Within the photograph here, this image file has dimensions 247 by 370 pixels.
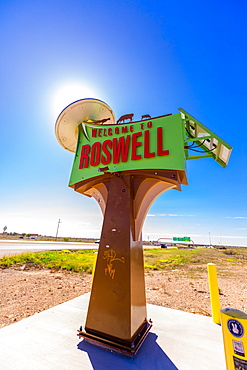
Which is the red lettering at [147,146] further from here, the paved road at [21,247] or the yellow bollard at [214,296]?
the paved road at [21,247]

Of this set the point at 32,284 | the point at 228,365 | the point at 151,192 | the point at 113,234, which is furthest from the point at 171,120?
the point at 32,284

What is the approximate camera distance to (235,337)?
86.9 inches

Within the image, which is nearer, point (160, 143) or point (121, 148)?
point (160, 143)

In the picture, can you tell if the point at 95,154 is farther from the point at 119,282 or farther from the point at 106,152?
the point at 119,282

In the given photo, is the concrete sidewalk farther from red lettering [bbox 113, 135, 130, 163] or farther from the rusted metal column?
red lettering [bbox 113, 135, 130, 163]

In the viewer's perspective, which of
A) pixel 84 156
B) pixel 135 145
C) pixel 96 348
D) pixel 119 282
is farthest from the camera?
pixel 84 156

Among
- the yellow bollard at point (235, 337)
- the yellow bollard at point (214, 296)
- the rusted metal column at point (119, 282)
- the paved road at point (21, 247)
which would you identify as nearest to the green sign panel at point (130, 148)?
the rusted metal column at point (119, 282)

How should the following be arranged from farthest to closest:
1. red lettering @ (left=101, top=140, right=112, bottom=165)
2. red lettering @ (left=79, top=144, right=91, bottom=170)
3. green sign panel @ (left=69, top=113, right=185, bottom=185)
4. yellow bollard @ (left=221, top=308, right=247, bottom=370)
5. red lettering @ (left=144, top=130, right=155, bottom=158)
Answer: red lettering @ (left=79, top=144, right=91, bottom=170)
red lettering @ (left=101, top=140, right=112, bottom=165)
red lettering @ (left=144, top=130, right=155, bottom=158)
green sign panel @ (left=69, top=113, right=185, bottom=185)
yellow bollard @ (left=221, top=308, right=247, bottom=370)

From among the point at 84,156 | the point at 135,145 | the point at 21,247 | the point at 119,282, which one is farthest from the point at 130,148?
the point at 21,247

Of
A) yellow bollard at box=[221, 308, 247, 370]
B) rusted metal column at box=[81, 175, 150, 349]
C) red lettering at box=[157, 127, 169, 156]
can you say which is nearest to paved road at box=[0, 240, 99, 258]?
rusted metal column at box=[81, 175, 150, 349]

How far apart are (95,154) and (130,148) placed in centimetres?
115

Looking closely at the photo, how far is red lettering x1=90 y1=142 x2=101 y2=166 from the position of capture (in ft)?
16.3

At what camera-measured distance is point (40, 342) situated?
3557mm

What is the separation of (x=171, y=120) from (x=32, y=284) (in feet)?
35.6
